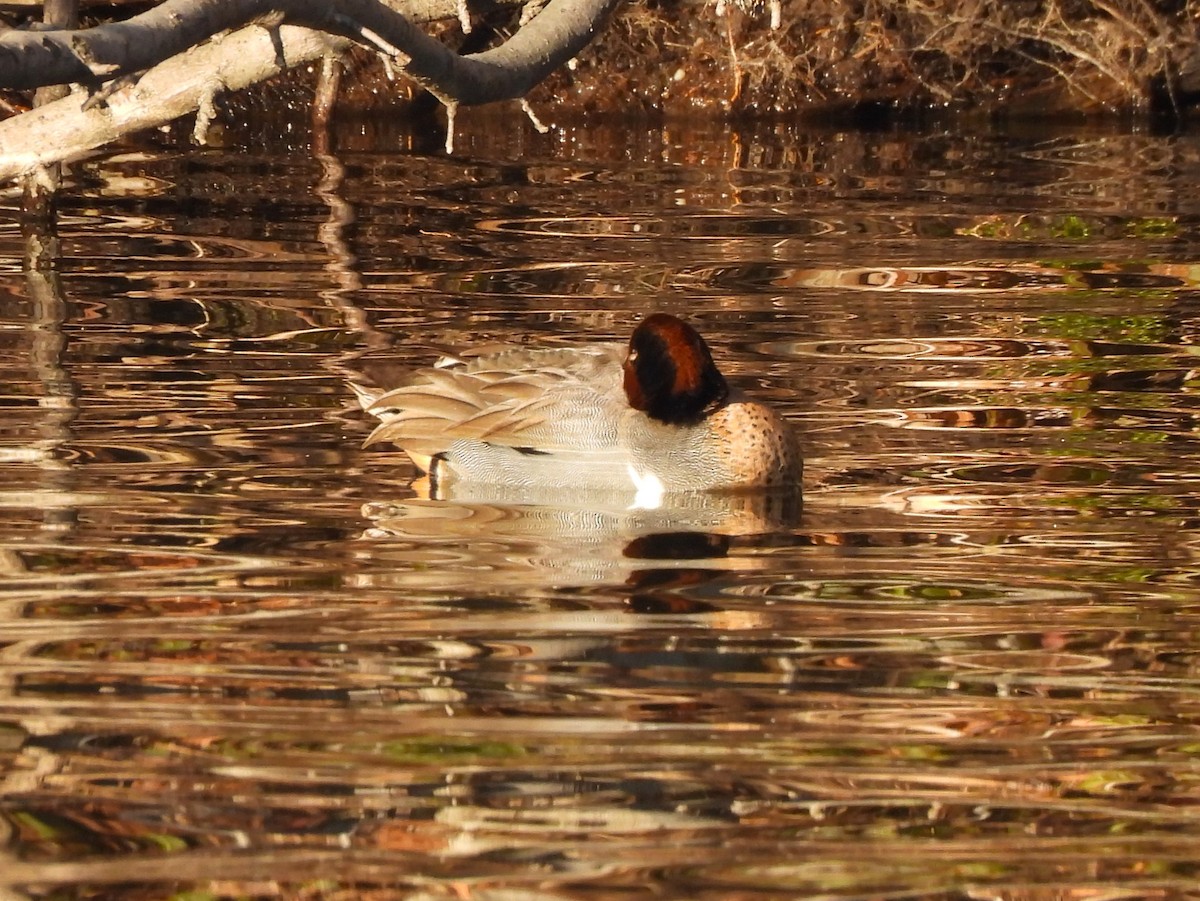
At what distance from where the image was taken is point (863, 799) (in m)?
3.38

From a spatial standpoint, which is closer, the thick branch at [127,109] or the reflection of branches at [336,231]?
the thick branch at [127,109]

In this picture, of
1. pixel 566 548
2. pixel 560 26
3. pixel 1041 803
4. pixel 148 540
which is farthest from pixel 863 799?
pixel 560 26

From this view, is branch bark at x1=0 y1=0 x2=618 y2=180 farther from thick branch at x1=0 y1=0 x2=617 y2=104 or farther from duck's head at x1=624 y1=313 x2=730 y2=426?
duck's head at x1=624 y1=313 x2=730 y2=426

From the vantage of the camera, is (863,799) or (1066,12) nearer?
(863,799)

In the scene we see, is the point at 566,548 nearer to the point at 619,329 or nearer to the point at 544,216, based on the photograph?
the point at 619,329

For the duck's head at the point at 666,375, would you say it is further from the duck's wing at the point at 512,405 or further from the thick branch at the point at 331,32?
the thick branch at the point at 331,32

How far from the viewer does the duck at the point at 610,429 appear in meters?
5.59

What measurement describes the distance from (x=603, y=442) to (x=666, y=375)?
10.6 inches

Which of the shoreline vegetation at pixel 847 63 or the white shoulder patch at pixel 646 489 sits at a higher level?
the shoreline vegetation at pixel 847 63

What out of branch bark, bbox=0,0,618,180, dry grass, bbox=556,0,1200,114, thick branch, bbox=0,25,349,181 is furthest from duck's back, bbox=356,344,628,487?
dry grass, bbox=556,0,1200,114

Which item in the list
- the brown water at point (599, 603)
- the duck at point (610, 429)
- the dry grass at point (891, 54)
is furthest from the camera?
the dry grass at point (891, 54)

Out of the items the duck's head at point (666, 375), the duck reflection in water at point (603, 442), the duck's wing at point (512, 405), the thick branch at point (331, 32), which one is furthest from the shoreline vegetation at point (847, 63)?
the duck's head at point (666, 375)

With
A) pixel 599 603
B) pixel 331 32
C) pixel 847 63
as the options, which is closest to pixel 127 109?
pixel 331 32

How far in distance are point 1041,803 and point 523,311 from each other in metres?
5.15
